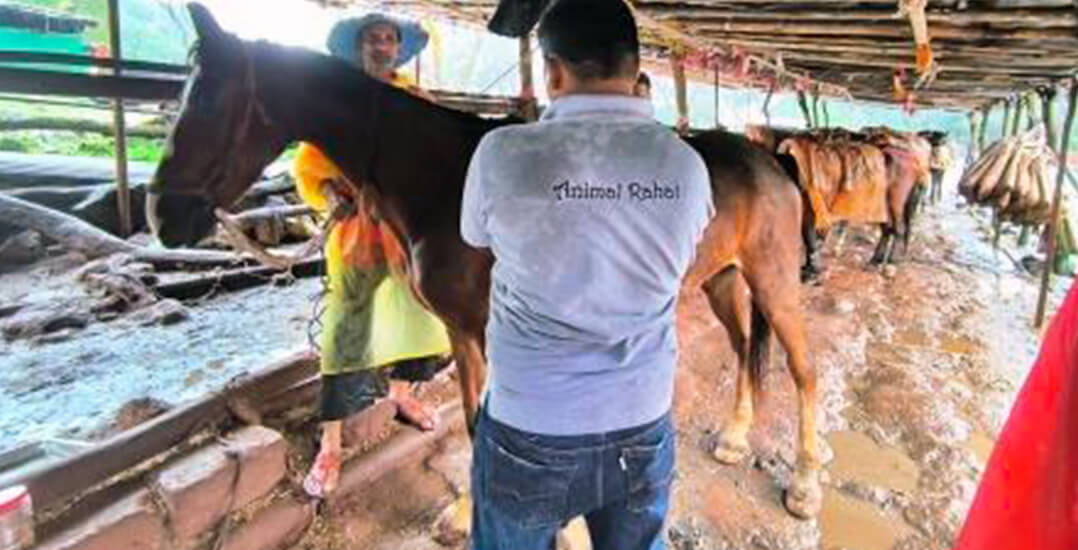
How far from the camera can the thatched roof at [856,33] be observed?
327 centimetres

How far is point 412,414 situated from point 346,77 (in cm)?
184

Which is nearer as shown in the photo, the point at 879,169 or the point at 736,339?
the point at 736,339

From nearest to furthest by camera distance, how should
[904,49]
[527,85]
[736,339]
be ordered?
[736,339] → [527,85] → [904,49]

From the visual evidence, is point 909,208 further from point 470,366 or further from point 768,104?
point 470,366

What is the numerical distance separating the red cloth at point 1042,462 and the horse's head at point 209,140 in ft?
7.05

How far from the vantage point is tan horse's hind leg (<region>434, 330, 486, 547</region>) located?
8.67 ft

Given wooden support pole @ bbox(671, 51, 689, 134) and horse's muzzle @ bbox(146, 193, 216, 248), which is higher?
wooden support pole @ bbox(671, 51, 689, 134)

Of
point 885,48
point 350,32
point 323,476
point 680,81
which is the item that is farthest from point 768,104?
point 323,476

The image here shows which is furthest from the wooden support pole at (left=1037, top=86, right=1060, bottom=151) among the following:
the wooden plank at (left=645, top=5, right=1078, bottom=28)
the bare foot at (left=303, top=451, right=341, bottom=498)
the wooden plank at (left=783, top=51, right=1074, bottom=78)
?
the bare foot at (left=303, top=451, right=341, bottom=498)

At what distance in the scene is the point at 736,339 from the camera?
12.9 ft

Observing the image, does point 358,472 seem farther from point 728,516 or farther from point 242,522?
point 728,516

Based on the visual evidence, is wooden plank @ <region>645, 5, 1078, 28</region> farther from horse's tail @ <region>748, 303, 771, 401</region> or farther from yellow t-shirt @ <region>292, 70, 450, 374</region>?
yellow t-shirt @ <region>292, 70, 450, 374</region>

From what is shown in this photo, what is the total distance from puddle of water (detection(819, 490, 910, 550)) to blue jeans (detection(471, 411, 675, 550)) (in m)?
1.80

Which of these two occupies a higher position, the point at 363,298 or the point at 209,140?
the point at 209,140
